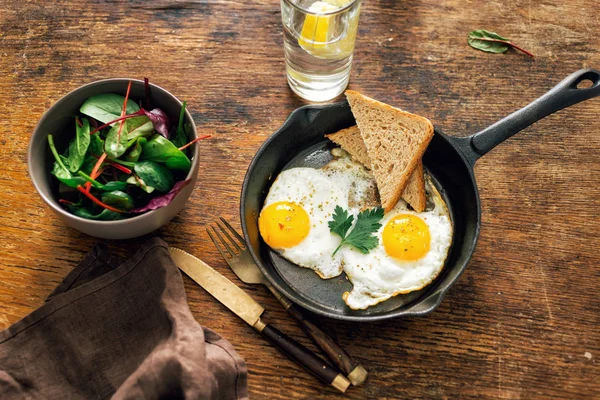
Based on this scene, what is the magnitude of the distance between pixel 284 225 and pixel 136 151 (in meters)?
0.65

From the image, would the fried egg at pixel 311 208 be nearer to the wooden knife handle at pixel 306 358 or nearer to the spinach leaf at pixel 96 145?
the wooden knife handle at pixel 306 358

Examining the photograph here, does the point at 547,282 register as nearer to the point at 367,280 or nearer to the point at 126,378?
the point at 367,280

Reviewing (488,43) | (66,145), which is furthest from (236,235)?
(488,43)

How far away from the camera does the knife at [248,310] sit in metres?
2.33

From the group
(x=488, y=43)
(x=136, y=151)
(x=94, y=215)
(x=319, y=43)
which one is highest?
(x=319, y=43)

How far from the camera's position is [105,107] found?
2.40 meters

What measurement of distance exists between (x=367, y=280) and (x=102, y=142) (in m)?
1.17

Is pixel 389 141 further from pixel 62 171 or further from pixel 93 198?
pixel 62 171

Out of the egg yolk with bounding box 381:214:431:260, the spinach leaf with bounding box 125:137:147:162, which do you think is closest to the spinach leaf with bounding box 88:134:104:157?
the spinach leaf with bounding box 125:137:147:162

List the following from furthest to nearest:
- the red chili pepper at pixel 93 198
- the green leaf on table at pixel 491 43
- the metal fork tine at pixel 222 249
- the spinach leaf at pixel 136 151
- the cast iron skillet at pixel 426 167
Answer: the green leaf on table at pixel 491 43 → the metal fork tine at pixel 222 249 → the cast iron skillet at pixel 426 167 → the spinach leaf at pixel 136 151 → the red chili pepper at pixel 93 198

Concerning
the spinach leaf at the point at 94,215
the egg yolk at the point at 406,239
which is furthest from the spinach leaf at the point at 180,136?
the egg yolk at the point at 406,239

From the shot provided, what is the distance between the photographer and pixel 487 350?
2430 millimetres

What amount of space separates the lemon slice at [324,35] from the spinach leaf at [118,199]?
97cm

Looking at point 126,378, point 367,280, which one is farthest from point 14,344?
point 367,280
